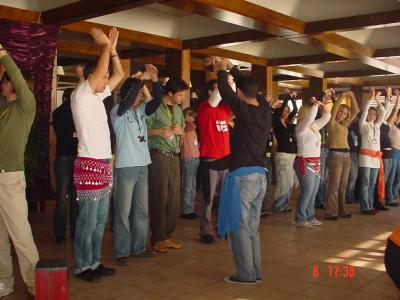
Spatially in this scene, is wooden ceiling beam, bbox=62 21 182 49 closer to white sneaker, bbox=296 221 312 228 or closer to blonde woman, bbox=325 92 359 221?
blonde woman, bbox=325 92 359 221

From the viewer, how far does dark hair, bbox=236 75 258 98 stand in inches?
130

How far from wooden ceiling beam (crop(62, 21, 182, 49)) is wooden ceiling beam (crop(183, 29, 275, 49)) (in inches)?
9.3

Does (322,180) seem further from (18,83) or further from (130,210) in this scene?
(18,83)

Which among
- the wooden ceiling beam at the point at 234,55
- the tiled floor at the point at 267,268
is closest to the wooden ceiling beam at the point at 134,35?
the wooden ceiling beam at the point at 234,55

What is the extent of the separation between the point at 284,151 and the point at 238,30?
7.82ft

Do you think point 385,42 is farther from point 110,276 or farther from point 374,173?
point 110,276

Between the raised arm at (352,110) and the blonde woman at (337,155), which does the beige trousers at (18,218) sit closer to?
the blonde woman at (337,155)

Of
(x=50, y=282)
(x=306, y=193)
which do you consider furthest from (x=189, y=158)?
(x=50, y=282)

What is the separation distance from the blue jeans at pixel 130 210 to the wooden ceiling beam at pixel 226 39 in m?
4.11

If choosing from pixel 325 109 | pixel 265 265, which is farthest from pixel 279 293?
pixel 325 109

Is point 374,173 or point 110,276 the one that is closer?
point 110,276

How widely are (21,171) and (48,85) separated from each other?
→ 11.1ft

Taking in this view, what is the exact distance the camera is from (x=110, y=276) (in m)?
3.55
